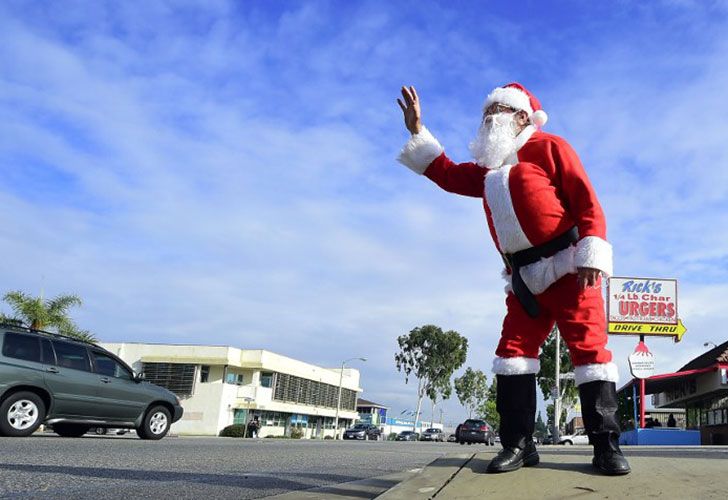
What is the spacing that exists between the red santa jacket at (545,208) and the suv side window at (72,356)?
23.2 ft

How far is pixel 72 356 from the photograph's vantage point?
8461mm

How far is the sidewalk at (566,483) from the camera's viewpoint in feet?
6.64

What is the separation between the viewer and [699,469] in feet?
7.95

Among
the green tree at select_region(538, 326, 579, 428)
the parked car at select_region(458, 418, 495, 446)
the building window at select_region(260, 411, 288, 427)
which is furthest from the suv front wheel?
the building window at select_region(260, 411, 288, 427)

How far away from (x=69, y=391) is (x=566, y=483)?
7.61 metres

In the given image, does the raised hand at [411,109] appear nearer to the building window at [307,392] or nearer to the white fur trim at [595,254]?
the white fur trim at [595,254]

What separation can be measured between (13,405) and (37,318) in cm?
1747

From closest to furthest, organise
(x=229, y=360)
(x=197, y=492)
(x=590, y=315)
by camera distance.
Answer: (x=590, y=315) → (x=197, y=492) → (x=229, y=360)

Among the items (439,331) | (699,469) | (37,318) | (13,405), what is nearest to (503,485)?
(699,469)

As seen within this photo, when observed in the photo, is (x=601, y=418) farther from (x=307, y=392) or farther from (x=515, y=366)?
(x=307, y=392)

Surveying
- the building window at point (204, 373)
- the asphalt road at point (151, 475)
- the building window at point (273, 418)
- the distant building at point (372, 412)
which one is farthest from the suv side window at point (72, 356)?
the distant building at point (372, 412)

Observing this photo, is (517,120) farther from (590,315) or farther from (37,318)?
(37,318)

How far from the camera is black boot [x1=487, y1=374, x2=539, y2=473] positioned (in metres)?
2.72

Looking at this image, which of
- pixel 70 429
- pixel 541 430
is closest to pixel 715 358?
pixel 70 429
